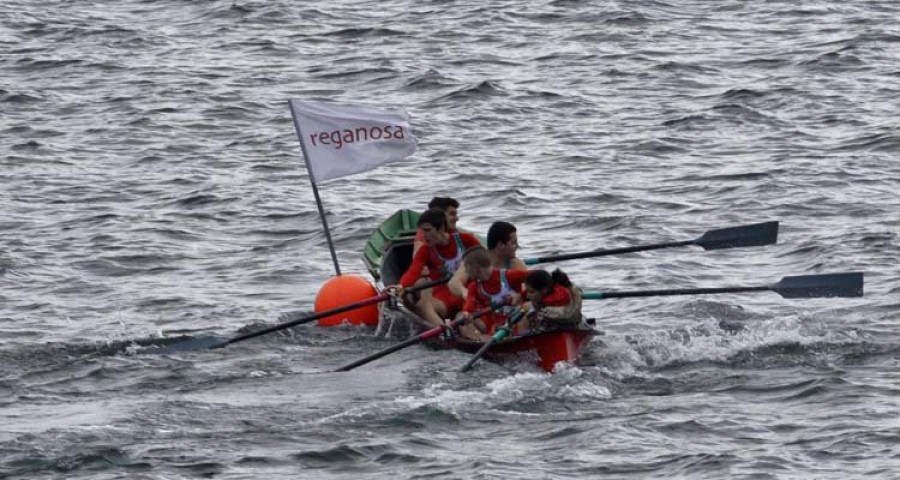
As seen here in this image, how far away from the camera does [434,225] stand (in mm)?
17562

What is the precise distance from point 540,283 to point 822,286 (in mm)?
2994

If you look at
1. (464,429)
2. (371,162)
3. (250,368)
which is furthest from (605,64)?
(464,429)

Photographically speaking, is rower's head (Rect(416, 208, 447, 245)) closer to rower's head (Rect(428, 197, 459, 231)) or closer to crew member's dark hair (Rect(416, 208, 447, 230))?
crew member's dark hair (Rect(416, 208, 447, 230))

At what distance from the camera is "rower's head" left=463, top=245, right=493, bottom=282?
1648cm

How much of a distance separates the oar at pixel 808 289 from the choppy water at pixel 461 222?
18.0 inches

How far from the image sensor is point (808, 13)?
3588 cm

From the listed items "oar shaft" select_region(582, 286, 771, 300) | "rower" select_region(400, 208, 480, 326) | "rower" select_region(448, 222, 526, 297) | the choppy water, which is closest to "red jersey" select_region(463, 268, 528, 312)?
"rower" select_region(448, 222, 526, 297)

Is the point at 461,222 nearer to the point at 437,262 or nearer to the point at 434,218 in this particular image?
the point at 437,262

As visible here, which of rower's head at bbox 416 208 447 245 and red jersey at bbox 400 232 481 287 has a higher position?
rower's head at bbox 416 208 447 245

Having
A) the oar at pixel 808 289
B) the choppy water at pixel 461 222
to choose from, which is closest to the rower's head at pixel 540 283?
the choppy water at pixel 461 222

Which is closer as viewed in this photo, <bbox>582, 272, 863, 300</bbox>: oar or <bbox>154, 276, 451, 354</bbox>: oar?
<bbox>582, 272, 863, 300</bbox>: oar

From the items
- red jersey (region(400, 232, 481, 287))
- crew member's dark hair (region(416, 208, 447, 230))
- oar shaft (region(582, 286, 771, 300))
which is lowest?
oar shaft (region(582, 286, 771, 300))

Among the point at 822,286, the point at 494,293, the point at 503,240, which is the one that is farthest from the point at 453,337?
the point at 822,286

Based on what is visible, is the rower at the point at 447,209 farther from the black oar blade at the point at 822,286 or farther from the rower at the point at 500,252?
the black oar blade at the point at 822,286
